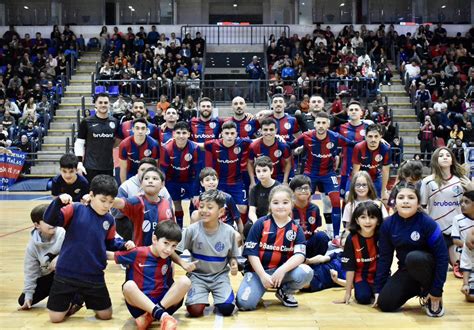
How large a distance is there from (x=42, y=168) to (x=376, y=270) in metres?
13.8

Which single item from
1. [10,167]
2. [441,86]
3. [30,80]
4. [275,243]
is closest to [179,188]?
[275,243]

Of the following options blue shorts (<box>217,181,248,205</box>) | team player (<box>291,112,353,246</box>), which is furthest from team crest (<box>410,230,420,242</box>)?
blue shorts (<box>217,181,248,205</box>)

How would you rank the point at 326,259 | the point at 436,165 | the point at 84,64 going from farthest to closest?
the point at 84,64
the point at 436,165
the point at 326,259

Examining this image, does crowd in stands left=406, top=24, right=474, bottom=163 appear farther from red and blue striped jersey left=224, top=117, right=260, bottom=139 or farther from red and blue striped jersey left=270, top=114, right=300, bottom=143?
red and blue striped jersey left=224, top=117, right=260, bottom=139

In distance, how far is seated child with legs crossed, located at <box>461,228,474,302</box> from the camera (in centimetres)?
546

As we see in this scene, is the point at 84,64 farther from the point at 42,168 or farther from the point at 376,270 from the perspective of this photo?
the point at 376,270

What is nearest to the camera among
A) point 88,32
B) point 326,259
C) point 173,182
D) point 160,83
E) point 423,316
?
point 423,316

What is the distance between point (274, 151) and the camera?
8.02m

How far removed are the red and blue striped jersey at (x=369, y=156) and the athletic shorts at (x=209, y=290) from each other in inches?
137

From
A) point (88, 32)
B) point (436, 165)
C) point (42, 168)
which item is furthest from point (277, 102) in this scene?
point (88, 32)

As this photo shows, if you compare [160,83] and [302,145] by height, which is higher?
[160,83]

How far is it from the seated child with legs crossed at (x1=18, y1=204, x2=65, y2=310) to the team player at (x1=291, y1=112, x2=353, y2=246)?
12.5 feet

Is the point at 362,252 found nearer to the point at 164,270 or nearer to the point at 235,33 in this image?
the point at 164,270

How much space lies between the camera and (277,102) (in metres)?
8.42
